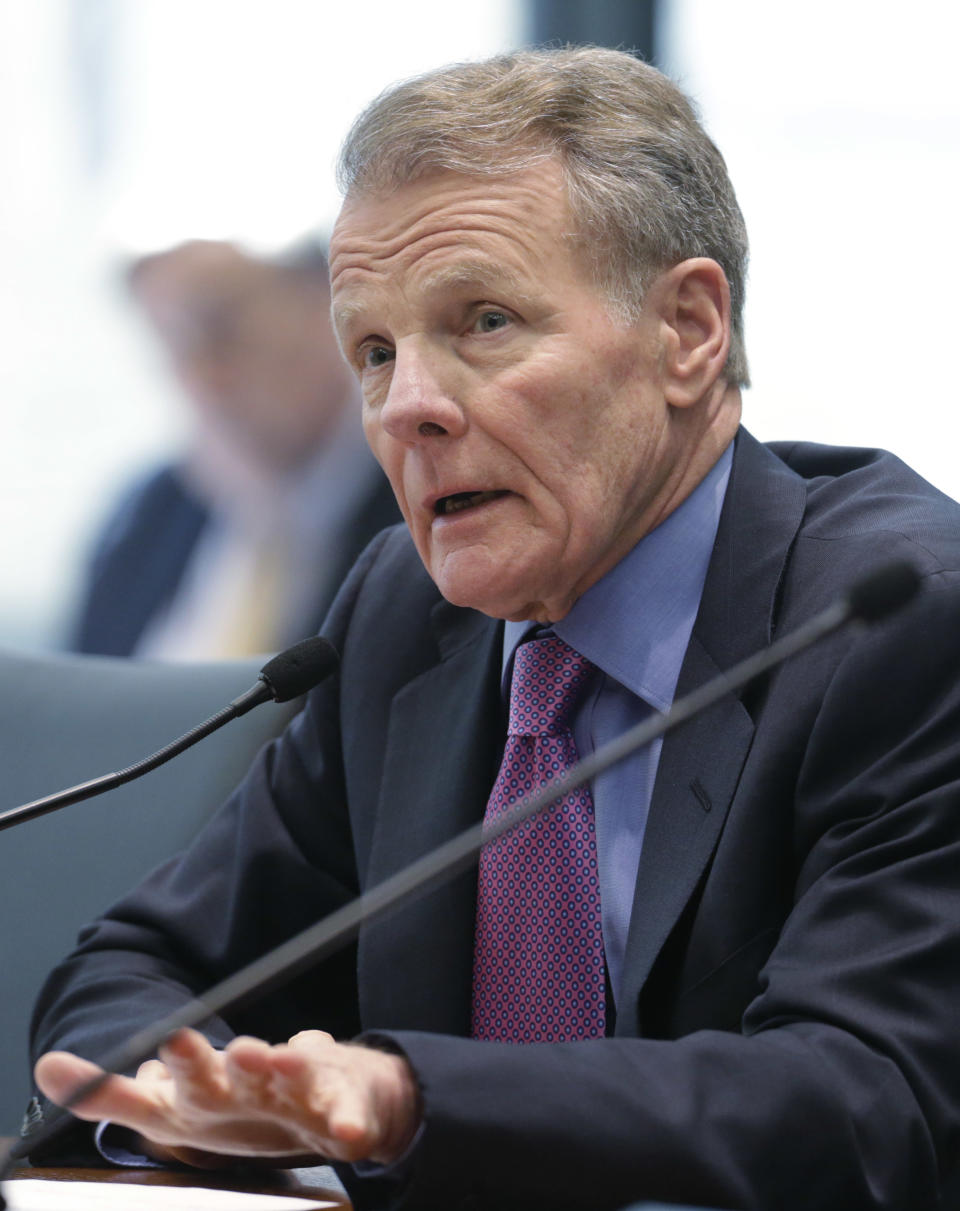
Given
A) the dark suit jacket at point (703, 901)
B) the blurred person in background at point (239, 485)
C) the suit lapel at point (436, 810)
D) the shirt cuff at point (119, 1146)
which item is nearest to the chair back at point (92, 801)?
the dark suit jacket at point (703, 901)

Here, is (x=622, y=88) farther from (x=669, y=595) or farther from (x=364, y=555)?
(x=364, y=555)

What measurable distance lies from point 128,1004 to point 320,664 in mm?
393

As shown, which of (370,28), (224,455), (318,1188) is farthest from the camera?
(370,28)

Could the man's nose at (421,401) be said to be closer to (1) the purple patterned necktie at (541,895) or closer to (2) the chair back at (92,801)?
(1) the purple patterned necktie at (541,895)

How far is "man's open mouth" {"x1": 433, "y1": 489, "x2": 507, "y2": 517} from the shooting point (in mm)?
1451

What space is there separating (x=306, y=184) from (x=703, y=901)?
8.14 ft

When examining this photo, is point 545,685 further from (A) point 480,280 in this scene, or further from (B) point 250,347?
(B) point 250,347

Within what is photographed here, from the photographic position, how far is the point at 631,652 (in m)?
1.45

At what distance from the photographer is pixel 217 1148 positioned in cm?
100

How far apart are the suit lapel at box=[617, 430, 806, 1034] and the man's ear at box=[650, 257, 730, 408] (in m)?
0.10

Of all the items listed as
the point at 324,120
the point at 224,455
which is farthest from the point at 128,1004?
the point at 324,120

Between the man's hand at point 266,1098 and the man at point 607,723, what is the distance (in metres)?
0.06

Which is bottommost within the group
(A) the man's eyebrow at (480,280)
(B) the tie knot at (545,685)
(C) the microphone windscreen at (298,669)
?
(B) the tie knot at (545,685)

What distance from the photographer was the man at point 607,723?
1104 millimetres
